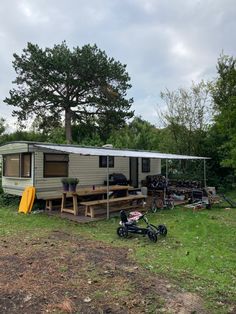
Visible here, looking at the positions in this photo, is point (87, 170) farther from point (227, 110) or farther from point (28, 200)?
point (227, 110)

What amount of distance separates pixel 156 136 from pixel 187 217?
37.1 ft

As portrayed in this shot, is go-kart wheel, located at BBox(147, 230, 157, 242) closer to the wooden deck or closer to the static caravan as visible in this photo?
the wooden deck

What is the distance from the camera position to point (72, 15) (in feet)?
33.9

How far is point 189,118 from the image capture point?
17531mm

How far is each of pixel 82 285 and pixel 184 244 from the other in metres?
2.70

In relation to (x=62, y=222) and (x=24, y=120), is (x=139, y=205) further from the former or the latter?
(x=24, y=120)

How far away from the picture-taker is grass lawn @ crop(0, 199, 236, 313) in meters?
4.08

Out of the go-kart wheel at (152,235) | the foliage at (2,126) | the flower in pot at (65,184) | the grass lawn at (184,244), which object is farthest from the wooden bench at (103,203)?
the foliage at (2,126)

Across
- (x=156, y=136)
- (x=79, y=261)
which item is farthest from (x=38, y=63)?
(x=79, y=261)

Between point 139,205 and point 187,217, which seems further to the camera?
point 139,205

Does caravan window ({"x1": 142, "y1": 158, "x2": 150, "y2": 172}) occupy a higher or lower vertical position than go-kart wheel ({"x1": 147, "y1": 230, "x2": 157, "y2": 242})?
higher

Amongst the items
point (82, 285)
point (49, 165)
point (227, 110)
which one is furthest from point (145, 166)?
point (82, 285)

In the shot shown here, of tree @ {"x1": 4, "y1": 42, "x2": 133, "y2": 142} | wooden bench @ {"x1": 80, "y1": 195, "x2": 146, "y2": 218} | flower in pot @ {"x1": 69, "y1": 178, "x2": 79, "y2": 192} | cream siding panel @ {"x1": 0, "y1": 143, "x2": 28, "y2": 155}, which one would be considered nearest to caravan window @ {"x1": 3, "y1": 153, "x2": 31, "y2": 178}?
cream siding panel @ {"x1": 0, "y1": 143, "x2": 28, "y2": 155}

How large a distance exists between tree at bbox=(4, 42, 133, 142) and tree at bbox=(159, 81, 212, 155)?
15.7 feet
